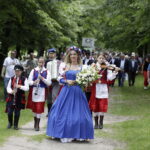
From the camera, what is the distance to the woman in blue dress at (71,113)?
10672 millimetres

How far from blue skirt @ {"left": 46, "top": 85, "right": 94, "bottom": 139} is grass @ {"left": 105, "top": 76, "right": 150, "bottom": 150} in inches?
41.0

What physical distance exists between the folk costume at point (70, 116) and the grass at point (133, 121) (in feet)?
3.47

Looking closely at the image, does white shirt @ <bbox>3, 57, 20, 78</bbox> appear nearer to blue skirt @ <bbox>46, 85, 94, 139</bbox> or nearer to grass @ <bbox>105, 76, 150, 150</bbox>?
grass @ <bbox>105, 76, 150, 150</bbox>

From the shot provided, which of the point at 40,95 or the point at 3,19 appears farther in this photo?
the point at 3,19

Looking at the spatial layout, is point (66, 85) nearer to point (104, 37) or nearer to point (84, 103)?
point (84, 103)

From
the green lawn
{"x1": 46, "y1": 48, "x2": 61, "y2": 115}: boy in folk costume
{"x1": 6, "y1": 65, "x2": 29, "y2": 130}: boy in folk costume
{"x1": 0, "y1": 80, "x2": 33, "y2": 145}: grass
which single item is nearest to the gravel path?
{"x1": 0, "y1": 80, "x2": 33, "y2": 145}: grass

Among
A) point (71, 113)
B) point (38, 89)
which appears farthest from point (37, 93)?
point (71, 113)

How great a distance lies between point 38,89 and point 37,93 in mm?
104

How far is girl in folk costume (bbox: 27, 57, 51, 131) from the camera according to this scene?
12.4 m

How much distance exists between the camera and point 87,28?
2002 inches

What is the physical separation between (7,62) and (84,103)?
7.48 meters

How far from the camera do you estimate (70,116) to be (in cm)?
1073

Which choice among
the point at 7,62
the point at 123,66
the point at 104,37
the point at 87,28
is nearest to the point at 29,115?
the point at 7,62

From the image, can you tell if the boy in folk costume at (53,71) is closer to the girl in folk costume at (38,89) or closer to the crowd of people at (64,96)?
the crowd of people at (64,96)
